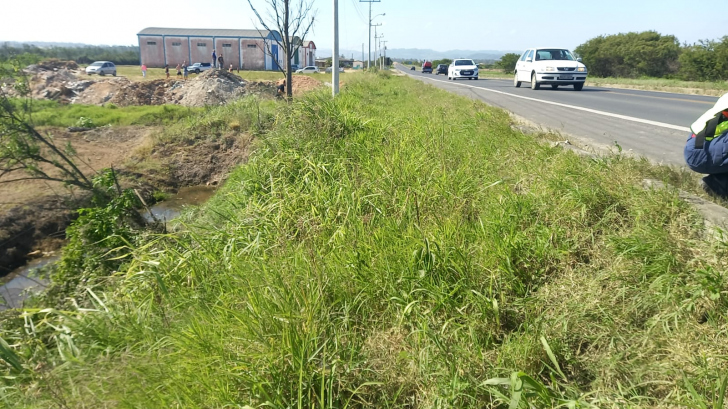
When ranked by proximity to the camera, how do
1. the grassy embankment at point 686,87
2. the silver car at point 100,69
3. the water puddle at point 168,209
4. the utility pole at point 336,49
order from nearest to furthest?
1. the water puddle at point 168,209
2. the utility pole at point 336,49
3. the grassy embankment at point 686,87
4. the silver car at point 100,69

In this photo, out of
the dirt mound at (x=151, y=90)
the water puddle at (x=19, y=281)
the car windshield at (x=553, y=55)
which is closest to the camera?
the water puddle at (x=19, y=281)

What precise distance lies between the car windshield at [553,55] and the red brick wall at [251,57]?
5570 centimetres

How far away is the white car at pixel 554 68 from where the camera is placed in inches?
714

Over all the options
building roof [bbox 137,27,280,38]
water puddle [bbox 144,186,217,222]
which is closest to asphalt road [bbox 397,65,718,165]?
water puddle [bbox 144,186,217,222]

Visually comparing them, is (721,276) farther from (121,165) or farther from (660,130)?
(121,165)

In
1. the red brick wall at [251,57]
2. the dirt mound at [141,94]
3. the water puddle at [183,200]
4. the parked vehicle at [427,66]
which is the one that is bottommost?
the water puddle at [183,200]

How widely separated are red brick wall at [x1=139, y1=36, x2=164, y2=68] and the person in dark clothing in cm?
7589

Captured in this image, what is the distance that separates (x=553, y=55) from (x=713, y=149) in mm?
17118

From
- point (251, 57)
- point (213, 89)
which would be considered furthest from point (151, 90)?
point (251, 57)

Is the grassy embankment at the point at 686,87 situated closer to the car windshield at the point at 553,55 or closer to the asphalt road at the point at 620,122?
the car windshield at the point at 553,55

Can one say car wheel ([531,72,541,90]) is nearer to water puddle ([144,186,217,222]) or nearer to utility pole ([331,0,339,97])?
utility pole ([331,0,339,97])

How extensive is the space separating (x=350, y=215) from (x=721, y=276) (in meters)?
2.84

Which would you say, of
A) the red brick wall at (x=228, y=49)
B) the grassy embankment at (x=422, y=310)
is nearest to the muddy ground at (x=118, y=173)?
the grassy embankment at (x=422, y=310)

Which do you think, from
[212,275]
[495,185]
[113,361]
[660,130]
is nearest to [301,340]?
[113,361]
